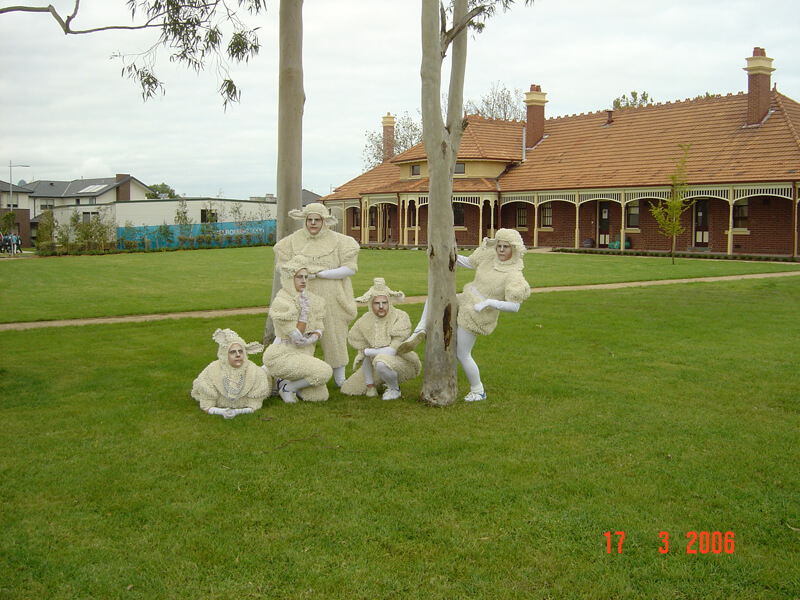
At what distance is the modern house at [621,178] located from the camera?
27469 mm

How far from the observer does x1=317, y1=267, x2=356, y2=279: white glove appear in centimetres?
694

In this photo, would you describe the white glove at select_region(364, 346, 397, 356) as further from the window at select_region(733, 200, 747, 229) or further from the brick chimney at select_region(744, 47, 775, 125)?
the brick chimney at select_region(744, 47, 775, 125)

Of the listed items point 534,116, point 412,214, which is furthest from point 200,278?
point 534,116

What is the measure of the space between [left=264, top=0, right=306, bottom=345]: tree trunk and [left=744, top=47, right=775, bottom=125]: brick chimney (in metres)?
24.8

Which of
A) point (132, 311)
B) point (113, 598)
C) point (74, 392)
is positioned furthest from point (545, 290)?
point (113, 598)

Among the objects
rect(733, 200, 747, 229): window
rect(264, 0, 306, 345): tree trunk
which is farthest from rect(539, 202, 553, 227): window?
rect(264, 0, 306, 345): tree trunk

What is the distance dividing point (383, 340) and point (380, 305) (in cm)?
32

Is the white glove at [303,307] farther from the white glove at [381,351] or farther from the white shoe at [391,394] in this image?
the white shoe at [391,394]

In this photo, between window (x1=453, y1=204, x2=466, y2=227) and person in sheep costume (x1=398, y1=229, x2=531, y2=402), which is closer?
person in sheep costume (x1=398, y1=229, x2=531, y2=402)

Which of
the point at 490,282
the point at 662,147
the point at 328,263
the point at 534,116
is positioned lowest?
the point at 490,282

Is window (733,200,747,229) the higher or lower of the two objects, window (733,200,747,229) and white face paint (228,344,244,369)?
the higher

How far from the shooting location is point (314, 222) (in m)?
7.00

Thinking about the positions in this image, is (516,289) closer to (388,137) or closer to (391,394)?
(391,394)

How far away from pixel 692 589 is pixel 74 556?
303cm
